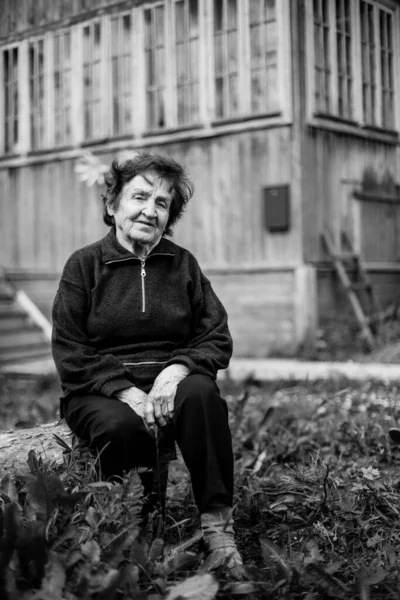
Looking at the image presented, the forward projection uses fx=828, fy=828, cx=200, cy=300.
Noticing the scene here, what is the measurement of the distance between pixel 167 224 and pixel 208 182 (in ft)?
20.7

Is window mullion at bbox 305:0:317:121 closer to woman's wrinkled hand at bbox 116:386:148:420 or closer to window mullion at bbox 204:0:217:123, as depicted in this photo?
window mullion at bbox 204:0:217:123

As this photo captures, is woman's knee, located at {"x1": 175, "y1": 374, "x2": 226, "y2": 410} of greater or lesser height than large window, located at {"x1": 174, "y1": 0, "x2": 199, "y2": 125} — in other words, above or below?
below

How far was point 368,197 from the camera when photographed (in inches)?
386

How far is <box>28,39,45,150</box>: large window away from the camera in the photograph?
11273 mm

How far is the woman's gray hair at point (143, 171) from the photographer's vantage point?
10.6ft

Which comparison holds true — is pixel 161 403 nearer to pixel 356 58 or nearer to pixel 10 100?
pixel 356 58

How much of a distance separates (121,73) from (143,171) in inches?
301

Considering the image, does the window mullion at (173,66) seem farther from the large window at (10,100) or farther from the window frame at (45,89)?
the large window at (10,100)

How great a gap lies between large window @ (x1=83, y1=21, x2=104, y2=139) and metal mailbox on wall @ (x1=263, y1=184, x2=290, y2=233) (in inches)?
111

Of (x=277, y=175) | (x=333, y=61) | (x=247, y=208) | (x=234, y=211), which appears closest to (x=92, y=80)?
(x=234, y=211)

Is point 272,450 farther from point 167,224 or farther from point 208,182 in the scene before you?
point 208,182

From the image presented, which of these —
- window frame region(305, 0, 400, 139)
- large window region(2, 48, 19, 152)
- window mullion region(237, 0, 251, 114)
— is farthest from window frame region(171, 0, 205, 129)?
large window region(2, 48, 19, 152)

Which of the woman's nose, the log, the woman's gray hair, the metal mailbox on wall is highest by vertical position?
the metal mailbox on wall

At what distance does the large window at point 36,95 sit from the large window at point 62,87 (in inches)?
10.2
